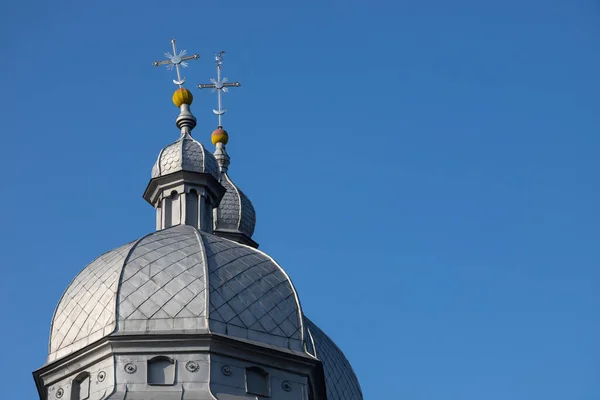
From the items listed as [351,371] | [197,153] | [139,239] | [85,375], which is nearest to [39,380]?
[85,375]

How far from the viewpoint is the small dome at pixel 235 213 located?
61219 mm

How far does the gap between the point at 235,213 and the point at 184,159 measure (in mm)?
10847

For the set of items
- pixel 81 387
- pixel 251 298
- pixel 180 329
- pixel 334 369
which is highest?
pixel 334 369

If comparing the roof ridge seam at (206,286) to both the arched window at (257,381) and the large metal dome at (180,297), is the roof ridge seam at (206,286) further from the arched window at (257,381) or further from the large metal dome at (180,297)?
the arched window at (257,381)

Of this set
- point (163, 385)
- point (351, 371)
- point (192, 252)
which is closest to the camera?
point (163, 385)

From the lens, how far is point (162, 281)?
4403 centimetres

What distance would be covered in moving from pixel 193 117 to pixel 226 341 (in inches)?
496

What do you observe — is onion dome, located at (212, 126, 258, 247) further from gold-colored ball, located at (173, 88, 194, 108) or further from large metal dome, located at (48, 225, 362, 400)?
large metal dome, located at (48, 225, 362, 400)

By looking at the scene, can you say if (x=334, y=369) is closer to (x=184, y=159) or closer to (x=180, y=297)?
(x=184, y=159)

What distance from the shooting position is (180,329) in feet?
140

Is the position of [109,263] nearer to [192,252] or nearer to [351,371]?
[192,252]

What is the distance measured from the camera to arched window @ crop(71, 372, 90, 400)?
42938mm

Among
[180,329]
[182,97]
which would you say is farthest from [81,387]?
[182,97]

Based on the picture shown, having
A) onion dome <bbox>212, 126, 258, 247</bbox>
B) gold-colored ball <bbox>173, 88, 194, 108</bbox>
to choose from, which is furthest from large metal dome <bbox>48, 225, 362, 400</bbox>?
onion dome <bbox>212, 126, 258, 247</bbox>
